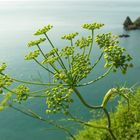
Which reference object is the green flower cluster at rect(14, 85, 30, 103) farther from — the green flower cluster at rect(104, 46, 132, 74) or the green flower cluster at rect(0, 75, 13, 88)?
Answer: the green flower cluster at rect(104, 46, 132, 74)

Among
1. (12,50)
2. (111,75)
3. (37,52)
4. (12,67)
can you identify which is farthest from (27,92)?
(12,50)

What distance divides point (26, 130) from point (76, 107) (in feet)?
12.2

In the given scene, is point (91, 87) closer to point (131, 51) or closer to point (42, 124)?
point (42, 124)

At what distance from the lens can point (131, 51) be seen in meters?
44.5

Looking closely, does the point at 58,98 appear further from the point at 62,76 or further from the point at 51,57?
the point at 51,57

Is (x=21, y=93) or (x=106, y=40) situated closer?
(x=21, y=93)

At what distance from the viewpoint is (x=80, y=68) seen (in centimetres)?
408

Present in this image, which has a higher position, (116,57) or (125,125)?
(116,57)

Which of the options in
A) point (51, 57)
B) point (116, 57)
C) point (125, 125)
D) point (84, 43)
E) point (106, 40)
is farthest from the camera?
point (125, 125)

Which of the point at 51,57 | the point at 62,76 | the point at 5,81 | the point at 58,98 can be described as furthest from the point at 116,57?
the point at 5,81

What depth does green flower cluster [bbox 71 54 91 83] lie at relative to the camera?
405 centimetres

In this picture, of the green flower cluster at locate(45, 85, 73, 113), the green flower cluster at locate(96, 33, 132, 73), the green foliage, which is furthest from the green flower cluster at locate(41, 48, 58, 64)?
the green foliage

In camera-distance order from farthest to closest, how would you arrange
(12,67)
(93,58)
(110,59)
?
1. (93,58)
2. (12,67)
3. (110,59)

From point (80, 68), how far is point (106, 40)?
0.56 meters
